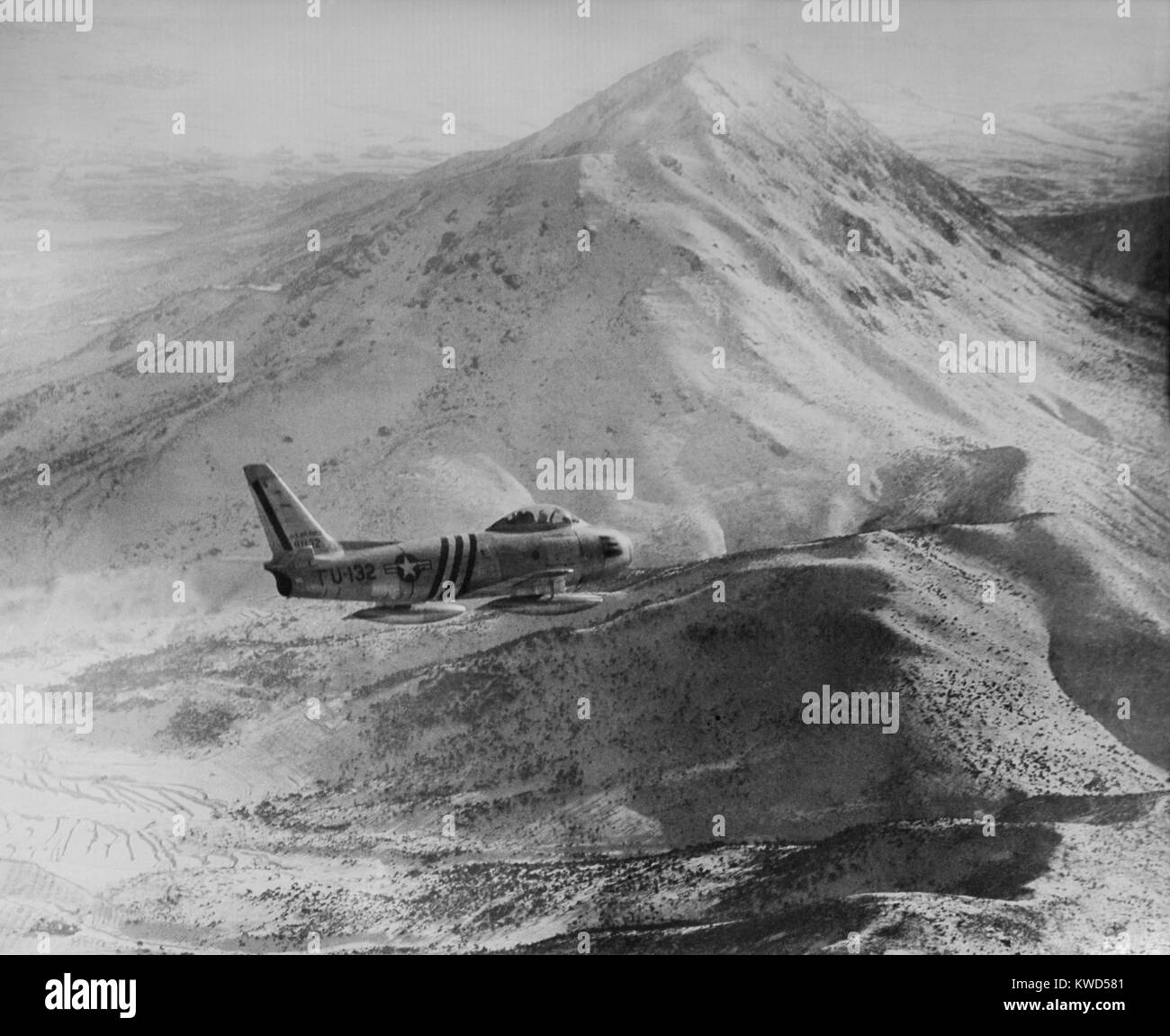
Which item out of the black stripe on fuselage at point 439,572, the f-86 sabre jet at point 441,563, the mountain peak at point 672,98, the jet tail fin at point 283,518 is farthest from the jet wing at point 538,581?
the mountain peak at point 672,98

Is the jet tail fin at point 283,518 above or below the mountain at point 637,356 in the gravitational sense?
below

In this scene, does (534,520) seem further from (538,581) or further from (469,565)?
(469,565)

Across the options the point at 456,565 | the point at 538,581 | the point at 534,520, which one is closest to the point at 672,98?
the point at 534,520

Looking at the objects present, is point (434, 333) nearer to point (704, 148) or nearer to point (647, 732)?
point (704, 148)

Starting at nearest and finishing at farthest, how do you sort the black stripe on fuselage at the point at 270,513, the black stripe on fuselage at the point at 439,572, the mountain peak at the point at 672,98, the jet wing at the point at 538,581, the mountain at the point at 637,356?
the black stripe on fuselage at the point at 270,513, the black stripe on fuselage at the point at 439,572, the jet wing at the point at 538,581, the mountain at the point at 637,356, the mountain peak at the point at 672,98

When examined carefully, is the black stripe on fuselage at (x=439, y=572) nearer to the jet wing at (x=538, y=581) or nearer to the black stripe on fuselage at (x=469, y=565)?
the black stripe on fuselage at (x=469, y=565)
